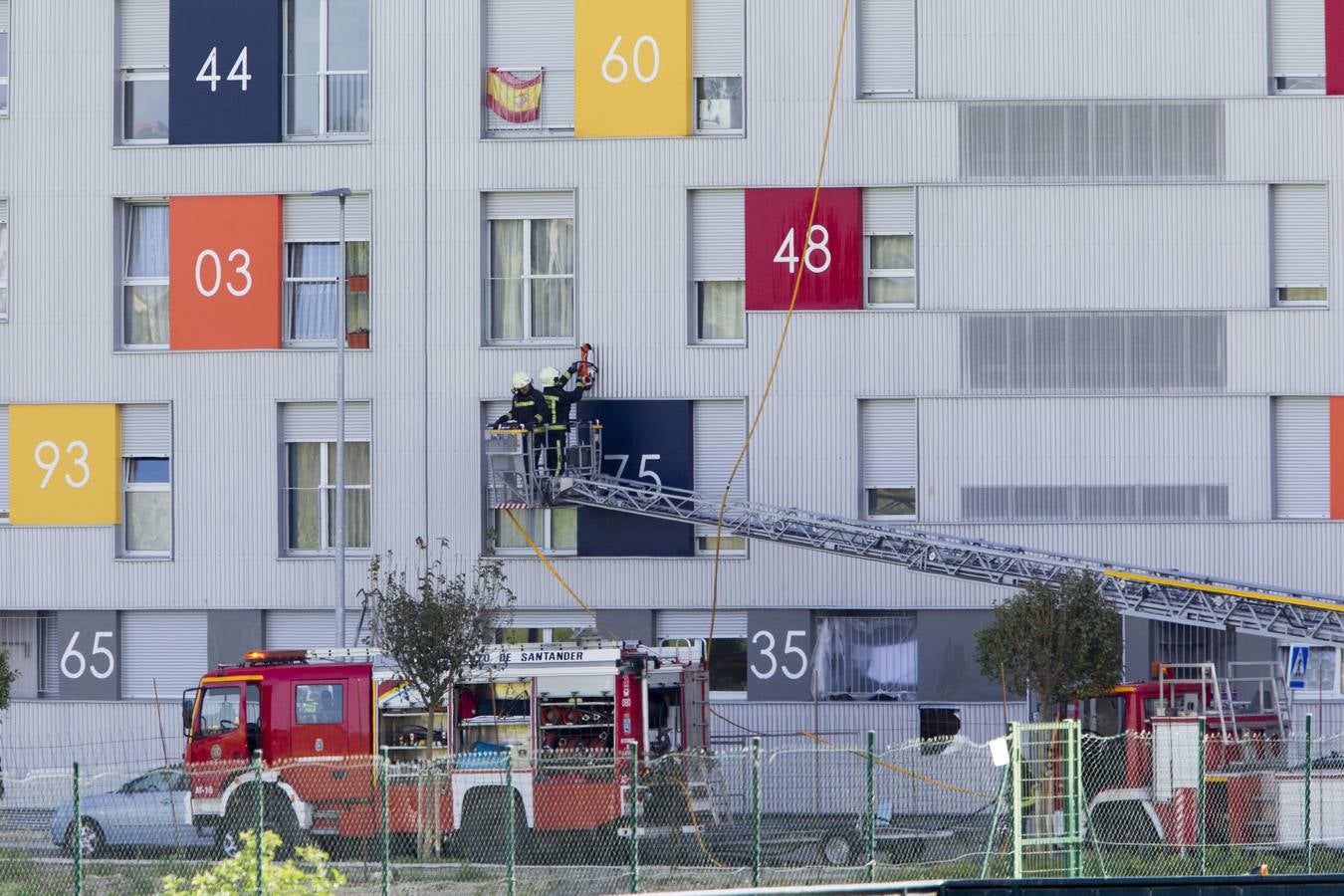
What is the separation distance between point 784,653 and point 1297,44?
13.5 metres

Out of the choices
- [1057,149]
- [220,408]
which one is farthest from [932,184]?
[220,408]

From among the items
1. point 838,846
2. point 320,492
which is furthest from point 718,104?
point 838,846

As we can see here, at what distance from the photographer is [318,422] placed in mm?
32188

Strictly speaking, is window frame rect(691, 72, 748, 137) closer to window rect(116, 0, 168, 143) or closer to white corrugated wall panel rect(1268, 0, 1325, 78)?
white corrugated wall panel rect(1268, 0, 1325, 78)

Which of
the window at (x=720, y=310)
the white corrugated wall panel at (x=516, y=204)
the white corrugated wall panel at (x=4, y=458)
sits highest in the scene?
the white corrugated wall panel at (x=516, y=204)

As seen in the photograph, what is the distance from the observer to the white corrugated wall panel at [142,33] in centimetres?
3262

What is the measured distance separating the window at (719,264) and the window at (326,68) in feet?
20.2

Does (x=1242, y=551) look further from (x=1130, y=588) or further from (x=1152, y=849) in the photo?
(x=1152, y=849)

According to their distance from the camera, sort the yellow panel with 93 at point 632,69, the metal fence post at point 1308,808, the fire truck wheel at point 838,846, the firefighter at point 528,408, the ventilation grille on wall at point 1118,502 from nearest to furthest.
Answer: the metal fence post at point 1308,808 → the fire truck wheel at point 838,846 → the firefighter at point 528,408 → the ventilation grille on wall at point 1118,502 → the yellow panel with 93 at point 632,69

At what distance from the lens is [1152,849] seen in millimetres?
20047

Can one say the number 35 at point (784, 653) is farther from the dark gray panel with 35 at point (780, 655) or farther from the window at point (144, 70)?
the window at point (144, 70)

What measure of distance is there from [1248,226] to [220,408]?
17.8 meters

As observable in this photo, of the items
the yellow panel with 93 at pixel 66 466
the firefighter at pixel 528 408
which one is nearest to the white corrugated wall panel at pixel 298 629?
the yellow panel with 93 at pixel 66 466

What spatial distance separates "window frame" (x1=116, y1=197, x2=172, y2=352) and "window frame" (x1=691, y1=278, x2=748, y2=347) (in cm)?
920
